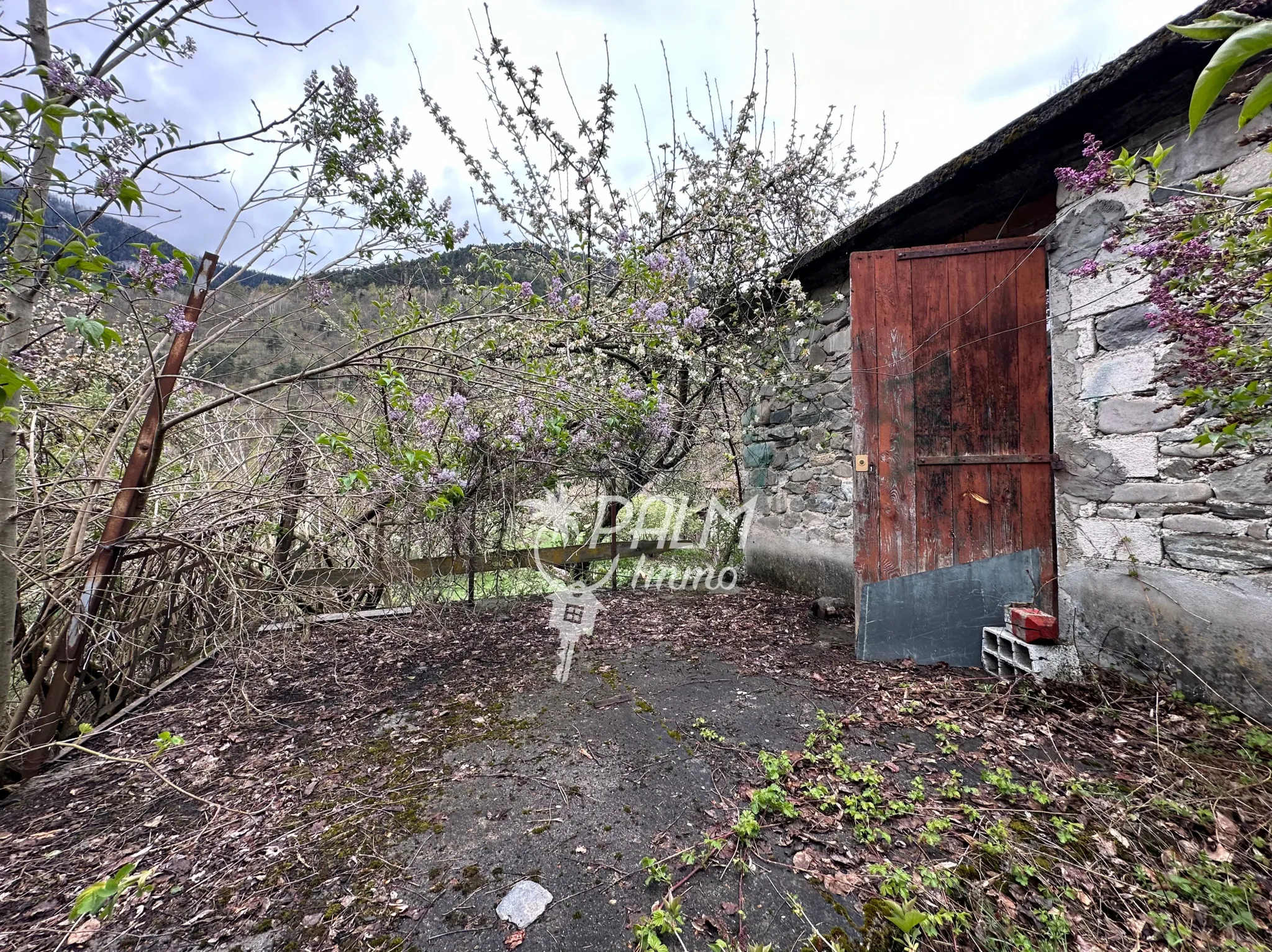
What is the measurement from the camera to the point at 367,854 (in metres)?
1.83

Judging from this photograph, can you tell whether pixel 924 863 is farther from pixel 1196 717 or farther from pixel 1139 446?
pixel 1139 446

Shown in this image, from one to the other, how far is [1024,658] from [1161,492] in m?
1.09

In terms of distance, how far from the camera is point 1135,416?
2.57m

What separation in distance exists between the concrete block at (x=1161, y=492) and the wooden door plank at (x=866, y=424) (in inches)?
45.8

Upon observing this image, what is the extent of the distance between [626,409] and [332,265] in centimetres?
223

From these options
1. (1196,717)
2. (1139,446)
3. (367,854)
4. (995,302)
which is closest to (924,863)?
(1196,717)

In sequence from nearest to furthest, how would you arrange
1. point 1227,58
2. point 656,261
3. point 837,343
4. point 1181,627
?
1. point 1227,58
2. point 1181,627
3. point 837,343
4. point 656,261

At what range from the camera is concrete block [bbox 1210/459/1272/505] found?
2186 millimetres

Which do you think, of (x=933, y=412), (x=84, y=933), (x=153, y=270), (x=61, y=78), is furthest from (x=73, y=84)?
(x=933, y=412)

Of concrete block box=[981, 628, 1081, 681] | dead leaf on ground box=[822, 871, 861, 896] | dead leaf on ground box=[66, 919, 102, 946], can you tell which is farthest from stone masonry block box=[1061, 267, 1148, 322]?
dead leaf on ground box=[66, 919, 102, 946]

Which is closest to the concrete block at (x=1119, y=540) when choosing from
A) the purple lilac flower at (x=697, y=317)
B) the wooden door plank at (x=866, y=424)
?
the wooden door plank at (x=866, y=424)

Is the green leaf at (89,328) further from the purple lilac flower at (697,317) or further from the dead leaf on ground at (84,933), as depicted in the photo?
the purple lilac flower at (697,317)

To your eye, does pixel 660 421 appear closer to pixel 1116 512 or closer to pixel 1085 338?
pixel 1085 338

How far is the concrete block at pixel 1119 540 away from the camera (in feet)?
8.27
